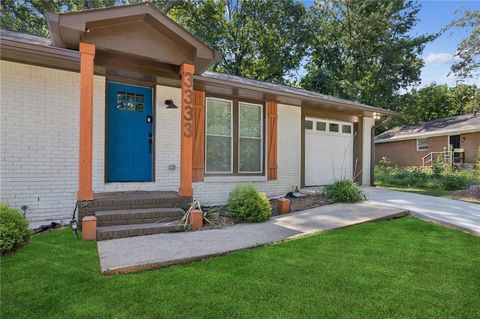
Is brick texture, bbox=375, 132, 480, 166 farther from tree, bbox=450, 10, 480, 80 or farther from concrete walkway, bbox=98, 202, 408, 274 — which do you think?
concrete walkway, bbox=98, 202, 408, 274

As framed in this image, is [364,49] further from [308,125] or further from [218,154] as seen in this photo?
[218,154]

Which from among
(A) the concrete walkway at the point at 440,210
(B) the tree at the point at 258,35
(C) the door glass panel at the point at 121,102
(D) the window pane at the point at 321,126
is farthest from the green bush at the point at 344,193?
(B) the tree at the point at 258,35

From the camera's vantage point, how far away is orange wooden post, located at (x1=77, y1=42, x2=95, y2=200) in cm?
439

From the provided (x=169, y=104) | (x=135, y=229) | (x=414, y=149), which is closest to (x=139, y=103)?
(x=169, y=104)

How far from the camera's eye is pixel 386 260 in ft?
11.7

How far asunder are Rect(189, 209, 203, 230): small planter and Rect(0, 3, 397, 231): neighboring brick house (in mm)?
559

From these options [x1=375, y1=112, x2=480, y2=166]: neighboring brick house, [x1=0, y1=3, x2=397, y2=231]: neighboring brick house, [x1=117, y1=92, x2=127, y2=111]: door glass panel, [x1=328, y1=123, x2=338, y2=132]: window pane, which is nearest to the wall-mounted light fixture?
[x1=0, y1=3, x2=397, y2=231]: neighboring brick house

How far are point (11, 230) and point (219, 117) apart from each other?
472 centimetres

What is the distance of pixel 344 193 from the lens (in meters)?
6.91

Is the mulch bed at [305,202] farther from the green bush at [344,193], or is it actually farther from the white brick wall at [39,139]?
the white brick wall at [39,139]

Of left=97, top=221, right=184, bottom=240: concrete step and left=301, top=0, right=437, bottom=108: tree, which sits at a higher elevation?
left=301, top=0, right=437, bottom=108: tree

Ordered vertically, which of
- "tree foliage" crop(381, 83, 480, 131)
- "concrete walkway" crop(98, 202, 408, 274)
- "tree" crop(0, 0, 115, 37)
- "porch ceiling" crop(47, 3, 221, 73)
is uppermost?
"tree" crop(0, 0, 115, 37)

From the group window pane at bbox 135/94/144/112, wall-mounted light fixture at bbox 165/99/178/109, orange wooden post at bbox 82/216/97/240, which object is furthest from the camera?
wall-mounted light fixture at bbox 165/99/178/109

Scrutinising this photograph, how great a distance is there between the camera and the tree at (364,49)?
20938 millimetres
